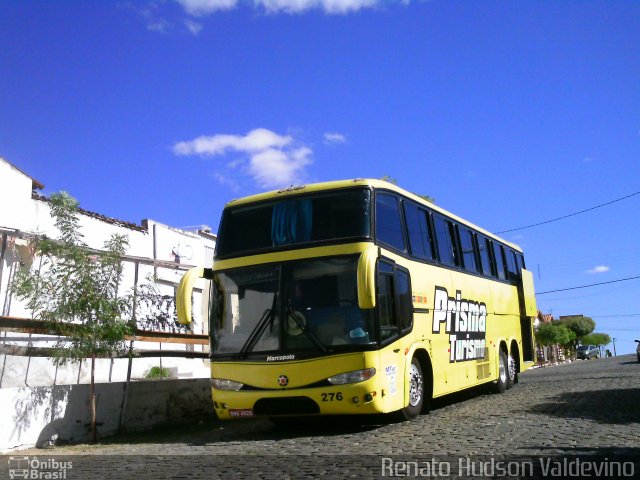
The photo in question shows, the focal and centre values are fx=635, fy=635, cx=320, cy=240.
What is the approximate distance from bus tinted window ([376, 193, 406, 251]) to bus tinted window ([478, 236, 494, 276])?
540 cm

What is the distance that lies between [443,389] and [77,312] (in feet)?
21.9

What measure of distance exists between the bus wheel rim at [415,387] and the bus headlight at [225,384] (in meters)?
2.85

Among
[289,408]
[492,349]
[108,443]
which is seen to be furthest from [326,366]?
[492,349]

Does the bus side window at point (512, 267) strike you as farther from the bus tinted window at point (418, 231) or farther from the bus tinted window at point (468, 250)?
the bus tinted window at point (418, 231)

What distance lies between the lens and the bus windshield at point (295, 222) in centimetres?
981

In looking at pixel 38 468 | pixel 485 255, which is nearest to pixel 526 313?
pixel 485 255

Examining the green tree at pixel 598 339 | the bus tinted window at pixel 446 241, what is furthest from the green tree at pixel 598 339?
the bus tinted window at pixel 446 241

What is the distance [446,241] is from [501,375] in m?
5.06

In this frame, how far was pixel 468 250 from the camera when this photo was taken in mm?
14586

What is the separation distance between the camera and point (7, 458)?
930 centimetres

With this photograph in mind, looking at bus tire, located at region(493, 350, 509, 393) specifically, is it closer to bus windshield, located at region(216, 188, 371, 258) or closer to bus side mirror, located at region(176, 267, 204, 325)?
bus windshield, located at region(216, 188, 371, 258)

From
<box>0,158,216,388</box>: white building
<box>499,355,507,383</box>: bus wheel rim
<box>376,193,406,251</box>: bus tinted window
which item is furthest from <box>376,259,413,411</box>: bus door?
<box>499,355,507,383</box>: bus wheel rim

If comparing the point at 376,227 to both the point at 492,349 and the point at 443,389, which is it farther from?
the point at 492,349

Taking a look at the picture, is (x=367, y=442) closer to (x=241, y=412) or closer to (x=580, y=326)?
(x=241, y=412)
